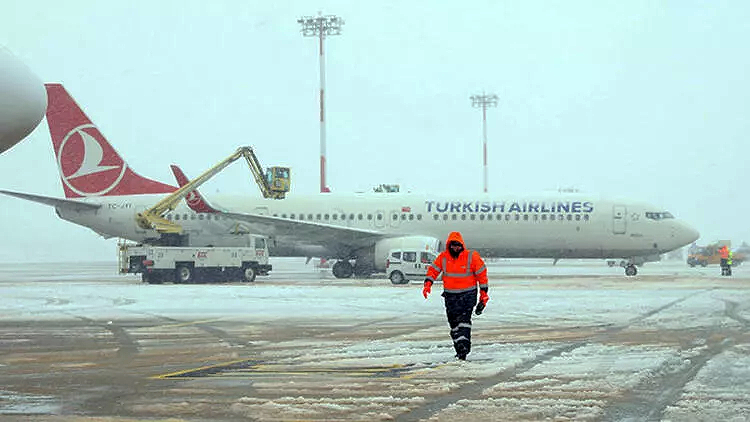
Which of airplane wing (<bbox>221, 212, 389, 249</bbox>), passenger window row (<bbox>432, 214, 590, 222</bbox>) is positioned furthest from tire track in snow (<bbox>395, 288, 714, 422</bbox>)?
passenger window row (<bbox>432, 214, 590, 222</bbox>)

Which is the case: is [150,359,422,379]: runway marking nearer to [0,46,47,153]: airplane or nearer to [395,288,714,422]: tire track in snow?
[395,288,714,422]: tire track in snow

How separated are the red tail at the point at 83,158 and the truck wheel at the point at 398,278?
14.9 m

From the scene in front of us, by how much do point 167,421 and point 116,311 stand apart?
14.1m

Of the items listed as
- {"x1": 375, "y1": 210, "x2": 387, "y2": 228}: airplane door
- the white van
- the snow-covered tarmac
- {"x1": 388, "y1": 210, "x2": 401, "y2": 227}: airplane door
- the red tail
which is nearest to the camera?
the snow-covered tarmac

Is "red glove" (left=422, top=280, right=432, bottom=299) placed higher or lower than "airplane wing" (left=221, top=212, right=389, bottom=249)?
lower

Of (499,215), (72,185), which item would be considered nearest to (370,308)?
(499,215)

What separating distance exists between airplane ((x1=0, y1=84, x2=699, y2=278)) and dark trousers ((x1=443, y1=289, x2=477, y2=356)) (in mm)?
26369

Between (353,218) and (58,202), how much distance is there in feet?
46.2

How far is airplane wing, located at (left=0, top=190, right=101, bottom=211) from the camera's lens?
40.9 meters

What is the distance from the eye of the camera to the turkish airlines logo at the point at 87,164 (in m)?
45.3

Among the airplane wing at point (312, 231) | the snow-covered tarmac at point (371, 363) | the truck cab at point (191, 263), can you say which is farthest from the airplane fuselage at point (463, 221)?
the snow-covered tarmac at point (371, 363)

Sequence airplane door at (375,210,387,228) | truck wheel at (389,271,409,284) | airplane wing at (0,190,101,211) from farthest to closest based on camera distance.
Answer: airplane door at (375,210,387,228), airplane wing at (0,190,101,211), truck wheel at (389,271,409,284)

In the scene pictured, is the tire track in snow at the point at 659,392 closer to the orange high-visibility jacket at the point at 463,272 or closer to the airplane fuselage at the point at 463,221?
the orange high-visibility jacket at the point at 463,272

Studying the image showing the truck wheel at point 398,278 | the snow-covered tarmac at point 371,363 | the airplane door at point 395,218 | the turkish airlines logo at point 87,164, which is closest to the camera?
the snow-covered tarmac at point 371,363
